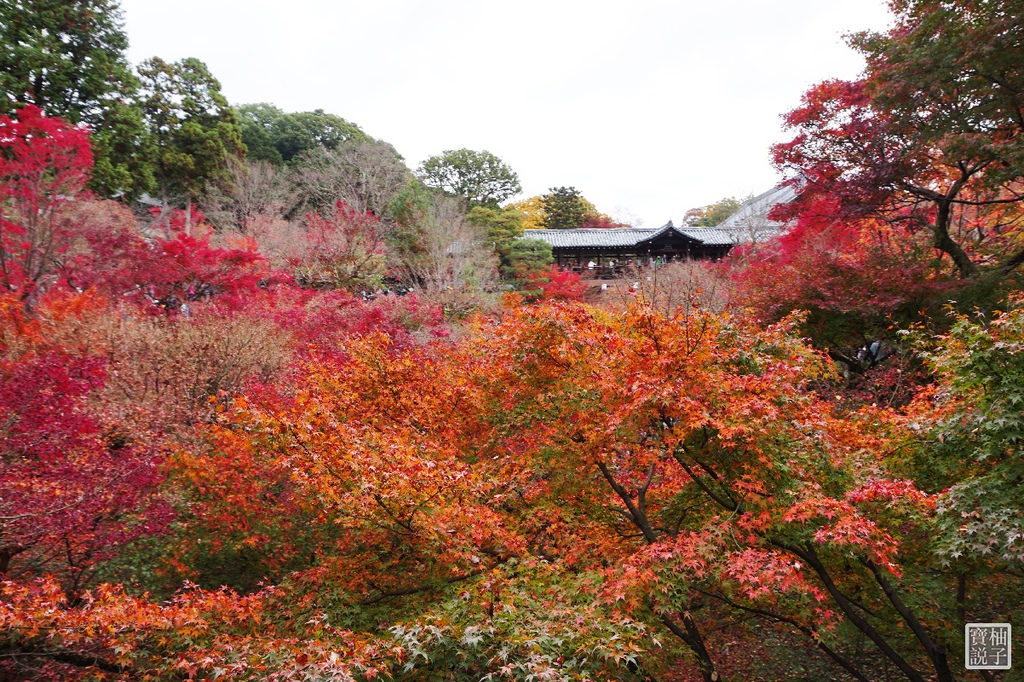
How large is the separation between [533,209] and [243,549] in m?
39.8

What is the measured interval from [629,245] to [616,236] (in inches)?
88.4

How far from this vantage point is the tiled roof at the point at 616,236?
34438 millimetres

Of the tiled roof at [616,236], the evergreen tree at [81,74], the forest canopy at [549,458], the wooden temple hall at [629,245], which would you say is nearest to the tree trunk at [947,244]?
the forest canopy at [549,458]

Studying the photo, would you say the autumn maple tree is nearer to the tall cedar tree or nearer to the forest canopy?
the forest canopy

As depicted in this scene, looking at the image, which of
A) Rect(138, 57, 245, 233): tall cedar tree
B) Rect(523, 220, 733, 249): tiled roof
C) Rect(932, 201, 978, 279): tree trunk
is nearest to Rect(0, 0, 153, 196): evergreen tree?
Rect(138, 57, 245, 233): tall cedar tree

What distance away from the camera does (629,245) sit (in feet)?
116

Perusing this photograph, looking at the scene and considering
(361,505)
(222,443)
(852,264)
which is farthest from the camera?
(852,264)

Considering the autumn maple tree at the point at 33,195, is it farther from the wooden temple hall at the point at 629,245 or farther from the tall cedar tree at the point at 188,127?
the wooden temple hall at the point at 629,245

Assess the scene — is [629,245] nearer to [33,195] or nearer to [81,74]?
[81,74]

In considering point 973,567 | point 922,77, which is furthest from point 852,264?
point 973,567

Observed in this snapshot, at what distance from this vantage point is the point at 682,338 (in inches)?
263

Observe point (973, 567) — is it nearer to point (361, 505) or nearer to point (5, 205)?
point (361, 505)

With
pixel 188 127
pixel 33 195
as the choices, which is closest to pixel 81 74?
pixel 188 127

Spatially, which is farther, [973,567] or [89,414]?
[89,414]
